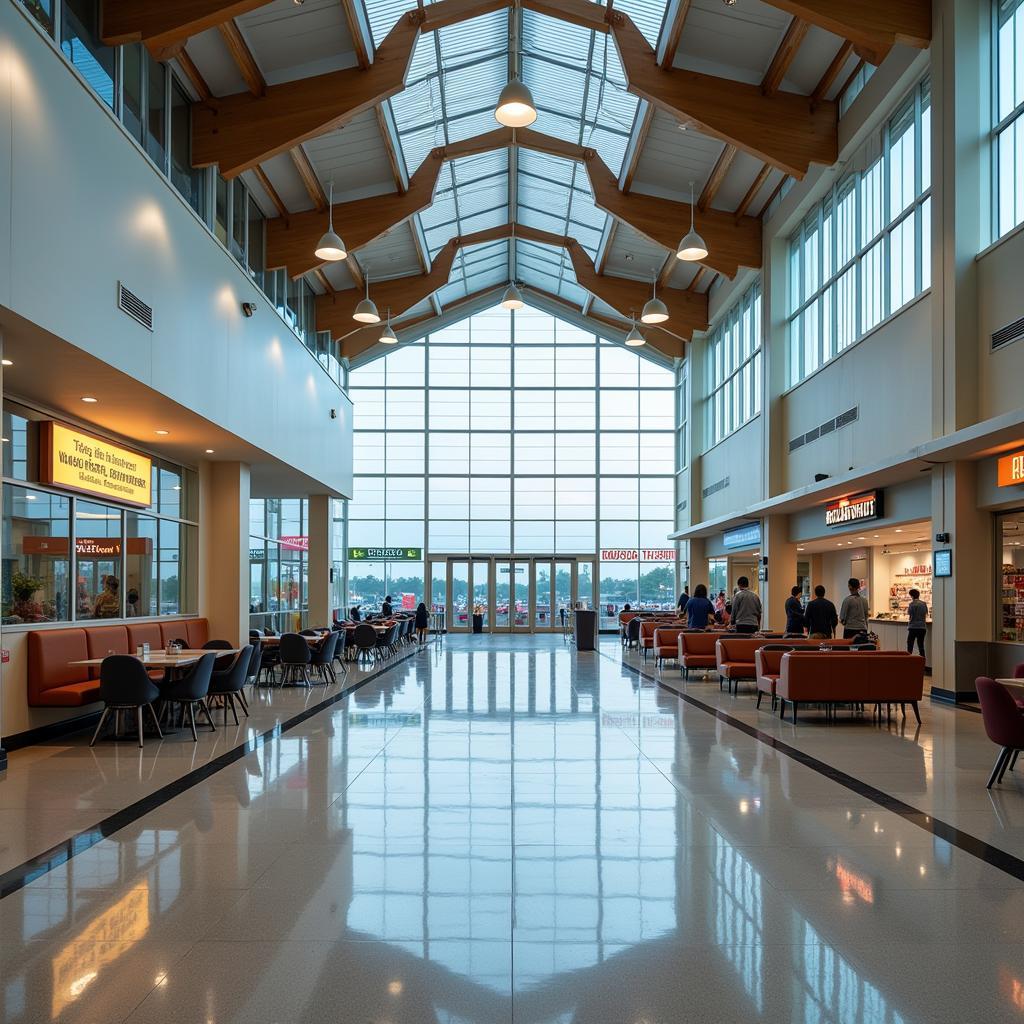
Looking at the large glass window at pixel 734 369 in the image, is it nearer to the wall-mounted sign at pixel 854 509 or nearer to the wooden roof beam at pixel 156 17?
the wall-mounted sign at pixel 854 509

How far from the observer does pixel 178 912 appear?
3.73m

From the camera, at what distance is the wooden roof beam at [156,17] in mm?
8062

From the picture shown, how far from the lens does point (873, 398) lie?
12648 mm

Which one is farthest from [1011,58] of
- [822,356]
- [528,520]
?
[528,520]

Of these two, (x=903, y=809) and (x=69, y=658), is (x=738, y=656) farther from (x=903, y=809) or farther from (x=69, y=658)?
(x=69, y=658)

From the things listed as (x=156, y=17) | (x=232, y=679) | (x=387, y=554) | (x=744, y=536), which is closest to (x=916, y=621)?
(x=744, y=536)

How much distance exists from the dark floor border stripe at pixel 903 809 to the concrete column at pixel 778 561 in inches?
319

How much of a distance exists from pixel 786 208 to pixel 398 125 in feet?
21.7


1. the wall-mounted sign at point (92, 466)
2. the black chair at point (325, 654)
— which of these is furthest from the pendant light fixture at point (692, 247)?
the wall-mounted sign at point (92, 466)

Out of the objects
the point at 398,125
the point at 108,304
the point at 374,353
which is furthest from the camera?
the point at 374,353

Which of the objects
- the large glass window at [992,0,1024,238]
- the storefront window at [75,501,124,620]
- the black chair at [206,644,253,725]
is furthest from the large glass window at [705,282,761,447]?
the storefront window at [75,501,124,620]

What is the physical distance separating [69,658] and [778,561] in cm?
1251

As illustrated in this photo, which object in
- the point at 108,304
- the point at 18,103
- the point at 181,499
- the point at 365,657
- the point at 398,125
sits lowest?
the point at 365,657

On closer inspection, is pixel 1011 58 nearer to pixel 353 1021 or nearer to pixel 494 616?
pixel 353 1021
